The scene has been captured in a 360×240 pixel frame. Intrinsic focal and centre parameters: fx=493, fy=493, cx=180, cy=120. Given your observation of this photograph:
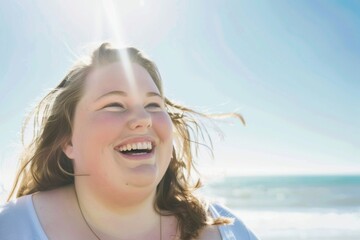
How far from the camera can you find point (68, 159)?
3.35 meters

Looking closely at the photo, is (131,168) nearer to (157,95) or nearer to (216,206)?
(157,95)

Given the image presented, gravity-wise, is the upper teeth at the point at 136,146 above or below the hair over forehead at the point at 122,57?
below

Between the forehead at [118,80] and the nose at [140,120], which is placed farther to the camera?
the forehead at [118,80]

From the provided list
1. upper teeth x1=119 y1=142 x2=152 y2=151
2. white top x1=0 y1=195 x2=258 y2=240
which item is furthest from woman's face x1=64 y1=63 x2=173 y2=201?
white top x1=0 y1=195 x2=258 y2=240

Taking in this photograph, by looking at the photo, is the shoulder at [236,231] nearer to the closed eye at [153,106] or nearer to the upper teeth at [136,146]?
the upper teeth at [136,146]

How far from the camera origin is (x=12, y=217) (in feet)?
8.91

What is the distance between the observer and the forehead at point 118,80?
2.95 m

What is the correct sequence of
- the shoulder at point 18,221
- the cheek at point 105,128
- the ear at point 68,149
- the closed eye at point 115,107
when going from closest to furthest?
the shoulder at point 18,221
the cheek at point 105,128
the closed eye at point 115,107
the ear at point 68,149

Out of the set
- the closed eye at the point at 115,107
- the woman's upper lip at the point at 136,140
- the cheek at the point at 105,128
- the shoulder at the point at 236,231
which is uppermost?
the closed eye at the point at 115,107

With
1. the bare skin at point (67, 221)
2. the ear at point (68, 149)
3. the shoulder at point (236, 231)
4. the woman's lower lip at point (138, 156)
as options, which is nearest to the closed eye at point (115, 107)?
the woman's lower lip at point (138, 156)

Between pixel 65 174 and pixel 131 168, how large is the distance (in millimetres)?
763

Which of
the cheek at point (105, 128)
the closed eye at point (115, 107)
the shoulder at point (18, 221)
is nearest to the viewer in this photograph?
the shoulder at point (18, 221)

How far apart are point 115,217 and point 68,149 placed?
0.55 meters

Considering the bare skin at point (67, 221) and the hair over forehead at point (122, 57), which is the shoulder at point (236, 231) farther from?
the hair over forehead at point (122, 57)
